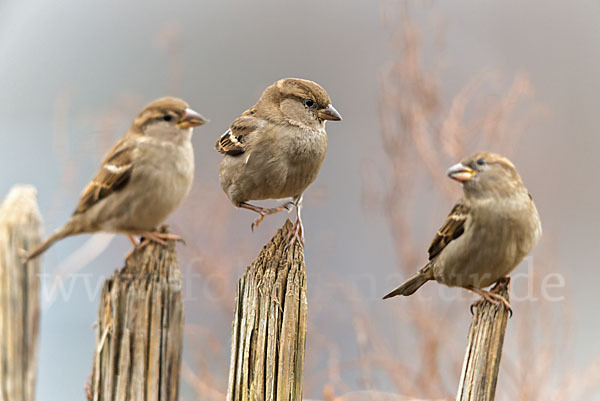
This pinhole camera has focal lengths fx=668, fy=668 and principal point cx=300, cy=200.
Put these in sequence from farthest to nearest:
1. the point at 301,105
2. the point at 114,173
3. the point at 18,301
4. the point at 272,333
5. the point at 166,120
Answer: the point at 114,173, the point at 166,120, the point at 18,301, the point at 301,105, the point at 272,333

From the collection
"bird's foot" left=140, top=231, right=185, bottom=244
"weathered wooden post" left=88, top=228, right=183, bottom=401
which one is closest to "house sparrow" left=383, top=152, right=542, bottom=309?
"weathered wooden post" left=88, top=228, right=183, bottom=401

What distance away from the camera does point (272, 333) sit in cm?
190

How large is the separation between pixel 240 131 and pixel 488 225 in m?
1.00

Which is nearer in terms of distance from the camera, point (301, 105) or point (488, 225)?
point (488, 225)

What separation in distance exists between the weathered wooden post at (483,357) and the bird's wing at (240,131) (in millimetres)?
1110

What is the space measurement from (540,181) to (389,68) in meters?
1.23

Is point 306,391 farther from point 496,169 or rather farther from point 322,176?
point 496,169

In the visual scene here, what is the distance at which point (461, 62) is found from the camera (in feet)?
18.0

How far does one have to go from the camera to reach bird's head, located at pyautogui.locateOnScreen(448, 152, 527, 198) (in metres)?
2.27


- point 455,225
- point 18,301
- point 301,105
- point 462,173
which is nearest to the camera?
point 462,173

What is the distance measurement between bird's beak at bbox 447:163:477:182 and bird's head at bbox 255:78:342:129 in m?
0.49

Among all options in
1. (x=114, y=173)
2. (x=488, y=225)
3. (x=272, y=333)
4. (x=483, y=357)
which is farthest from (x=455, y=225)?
(x=114, y=173)

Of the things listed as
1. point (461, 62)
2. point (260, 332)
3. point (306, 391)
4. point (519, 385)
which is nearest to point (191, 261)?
point (306, 391)

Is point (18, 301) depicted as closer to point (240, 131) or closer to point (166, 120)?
point (166, 120)
